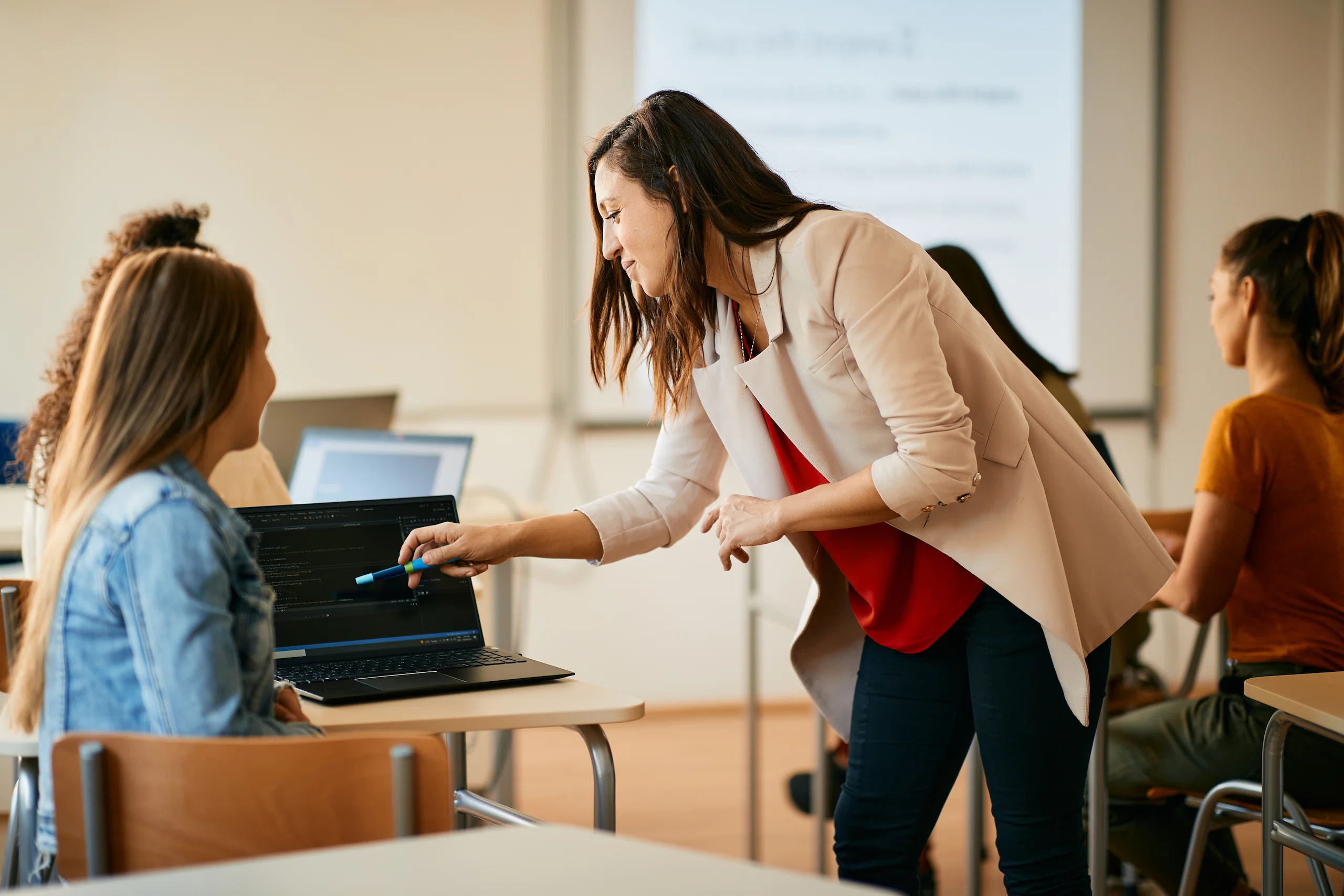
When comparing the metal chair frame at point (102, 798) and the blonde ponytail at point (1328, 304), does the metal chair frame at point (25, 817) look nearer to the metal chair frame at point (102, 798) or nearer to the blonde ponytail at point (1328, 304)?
the metal chair frame at point (102, 798)

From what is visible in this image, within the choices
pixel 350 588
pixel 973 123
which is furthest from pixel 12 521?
pixel 973 123

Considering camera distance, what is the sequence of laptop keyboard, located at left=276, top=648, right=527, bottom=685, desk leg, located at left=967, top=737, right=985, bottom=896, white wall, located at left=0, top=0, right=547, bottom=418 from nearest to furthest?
laptop keyboard, located at left=276, top=648, right=527, bottom=685 < desk leg, located at left=967, top=737, right=985, bottom=896 < white wall, located at left=0, top=0, right=547, bottom=418

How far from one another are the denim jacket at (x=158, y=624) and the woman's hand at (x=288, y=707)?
10 centimetres

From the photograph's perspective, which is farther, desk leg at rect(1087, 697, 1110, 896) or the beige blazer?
desk leg at rect(1087, 697, 1110, 896)

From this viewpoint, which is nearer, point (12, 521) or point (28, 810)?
point (28, 810)

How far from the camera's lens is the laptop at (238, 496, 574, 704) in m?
1.52

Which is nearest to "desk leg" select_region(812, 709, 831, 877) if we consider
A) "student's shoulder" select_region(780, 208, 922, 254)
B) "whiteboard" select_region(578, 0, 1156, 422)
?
"student's shoulder" select_region(780, 208, 922, 254)

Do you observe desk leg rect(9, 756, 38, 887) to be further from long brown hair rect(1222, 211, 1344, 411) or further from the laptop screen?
long brown hair rect(1222, 211, 1344, 411)

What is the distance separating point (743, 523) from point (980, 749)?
0.38 m

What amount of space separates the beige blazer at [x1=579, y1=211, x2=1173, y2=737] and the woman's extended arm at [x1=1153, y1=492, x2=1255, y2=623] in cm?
45

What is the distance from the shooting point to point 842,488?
1.38 metres

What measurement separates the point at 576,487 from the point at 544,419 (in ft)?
0.80

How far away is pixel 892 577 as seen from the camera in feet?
4.87

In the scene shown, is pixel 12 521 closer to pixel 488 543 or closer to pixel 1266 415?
pixel 488 543
